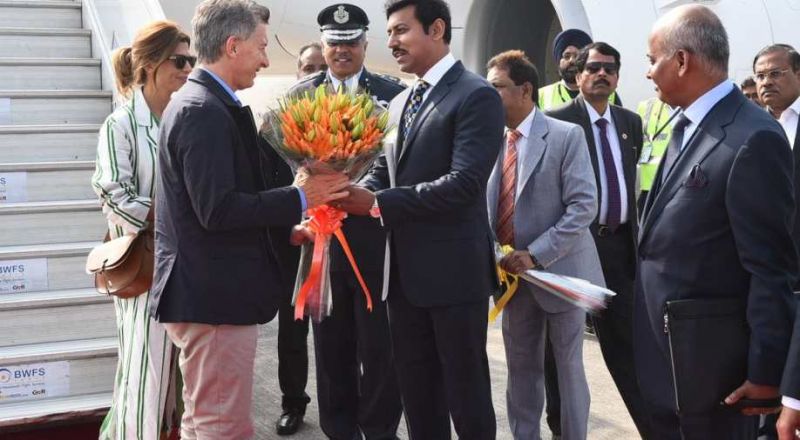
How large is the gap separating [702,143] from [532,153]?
1.29 meters

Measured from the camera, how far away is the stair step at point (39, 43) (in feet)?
18.6

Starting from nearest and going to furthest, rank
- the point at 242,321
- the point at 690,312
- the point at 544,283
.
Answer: the point at 690,312 < the point at 242,321 < the point at 544,283

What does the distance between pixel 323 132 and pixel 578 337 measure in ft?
4.74

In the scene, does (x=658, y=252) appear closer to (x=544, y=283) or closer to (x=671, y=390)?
(x=671, y=390)

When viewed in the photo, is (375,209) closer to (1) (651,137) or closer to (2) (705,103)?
(2) (705,103)

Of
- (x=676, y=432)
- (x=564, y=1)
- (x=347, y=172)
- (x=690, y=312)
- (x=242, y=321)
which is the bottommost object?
(x=676, y=432)

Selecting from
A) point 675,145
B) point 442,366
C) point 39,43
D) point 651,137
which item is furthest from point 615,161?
point 39,43

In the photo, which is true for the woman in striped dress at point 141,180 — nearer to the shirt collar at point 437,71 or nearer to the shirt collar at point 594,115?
the shirt collar at point 437,71

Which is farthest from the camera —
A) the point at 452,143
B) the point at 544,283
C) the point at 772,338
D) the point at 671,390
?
the point at 544,283

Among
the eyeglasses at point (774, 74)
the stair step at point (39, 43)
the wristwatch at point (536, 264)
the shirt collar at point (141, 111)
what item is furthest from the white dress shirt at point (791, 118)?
the stair step at point (39, 43)

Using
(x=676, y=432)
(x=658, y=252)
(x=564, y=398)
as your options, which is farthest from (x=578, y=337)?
(x=658, y=252)

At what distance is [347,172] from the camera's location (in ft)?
10.4

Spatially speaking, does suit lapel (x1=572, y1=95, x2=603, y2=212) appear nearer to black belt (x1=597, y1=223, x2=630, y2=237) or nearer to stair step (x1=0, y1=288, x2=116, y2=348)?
black belt (x1=597, y1=223, x2=630, y2=237)

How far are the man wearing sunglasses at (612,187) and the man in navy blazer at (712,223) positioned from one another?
1.36 metres
